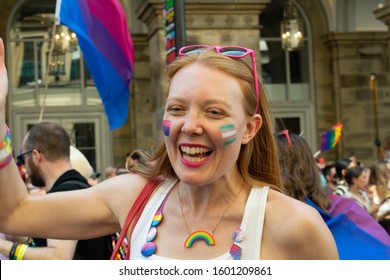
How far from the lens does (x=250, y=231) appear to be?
7.20ft

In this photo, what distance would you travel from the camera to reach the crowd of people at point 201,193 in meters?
2.19

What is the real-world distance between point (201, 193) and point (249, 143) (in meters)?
0.21

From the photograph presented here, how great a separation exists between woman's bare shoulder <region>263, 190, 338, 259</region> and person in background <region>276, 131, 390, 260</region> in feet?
6.30

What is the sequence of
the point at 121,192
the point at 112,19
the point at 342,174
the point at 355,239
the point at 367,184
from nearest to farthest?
the point at 121,192, the point at 355,239, the point at 112,19, the point at 367,184, the point at 342,174

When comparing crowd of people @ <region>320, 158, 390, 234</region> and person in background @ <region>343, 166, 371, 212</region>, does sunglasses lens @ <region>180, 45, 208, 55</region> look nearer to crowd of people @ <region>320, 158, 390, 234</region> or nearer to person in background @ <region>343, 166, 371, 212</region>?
crowd of people @ <region>320, 158, 390, 234</region>

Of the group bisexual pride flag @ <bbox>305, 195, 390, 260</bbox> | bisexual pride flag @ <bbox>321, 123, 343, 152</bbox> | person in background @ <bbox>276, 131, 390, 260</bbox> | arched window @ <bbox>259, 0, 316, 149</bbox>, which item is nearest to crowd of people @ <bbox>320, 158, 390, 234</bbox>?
bisexual pride flag @ <bbox>321, 123, 343, 152</bbox>

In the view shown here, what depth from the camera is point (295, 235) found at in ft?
7.14

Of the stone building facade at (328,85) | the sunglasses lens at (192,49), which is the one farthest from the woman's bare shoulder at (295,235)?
the stone building facade at (328,85)

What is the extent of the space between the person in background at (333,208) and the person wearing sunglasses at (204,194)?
5.80ft

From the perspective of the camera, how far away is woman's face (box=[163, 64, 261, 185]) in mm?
2193

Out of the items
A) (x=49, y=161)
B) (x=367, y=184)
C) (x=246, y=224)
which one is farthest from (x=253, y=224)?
(x=367, y=184)

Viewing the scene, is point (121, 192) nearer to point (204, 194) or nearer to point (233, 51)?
point (204, 194)
